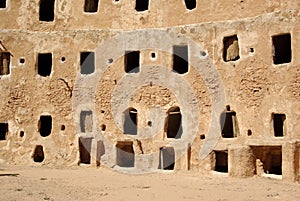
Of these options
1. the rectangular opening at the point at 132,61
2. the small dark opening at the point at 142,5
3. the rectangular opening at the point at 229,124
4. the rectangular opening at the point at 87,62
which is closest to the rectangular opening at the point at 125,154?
the rectangular opening at the point at 132,61

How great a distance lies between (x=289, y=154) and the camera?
18109 mm

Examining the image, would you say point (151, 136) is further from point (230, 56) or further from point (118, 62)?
point (230, 56)

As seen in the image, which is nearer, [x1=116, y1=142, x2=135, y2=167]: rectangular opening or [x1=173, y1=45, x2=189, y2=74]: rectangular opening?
[x1=116, y1=142, x2=135, y2=167]: rectangular opening

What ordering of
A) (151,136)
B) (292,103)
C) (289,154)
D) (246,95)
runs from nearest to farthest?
(289,154) → (292,103) → (246,95) → (151,136)

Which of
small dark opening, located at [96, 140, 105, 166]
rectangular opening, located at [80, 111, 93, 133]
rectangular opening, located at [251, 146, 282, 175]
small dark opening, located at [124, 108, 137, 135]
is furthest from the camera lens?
rectangular opening, located at [80, 111, 93, 133]

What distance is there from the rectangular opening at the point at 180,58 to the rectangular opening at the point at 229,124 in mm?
4050

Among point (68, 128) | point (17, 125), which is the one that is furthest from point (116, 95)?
point (17, 125)

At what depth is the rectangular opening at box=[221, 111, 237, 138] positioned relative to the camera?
22.5m

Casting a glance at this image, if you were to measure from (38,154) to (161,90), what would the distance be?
857cm

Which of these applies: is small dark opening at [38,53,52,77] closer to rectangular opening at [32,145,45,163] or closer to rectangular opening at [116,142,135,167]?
rectangular opening at [32,145,45,163]

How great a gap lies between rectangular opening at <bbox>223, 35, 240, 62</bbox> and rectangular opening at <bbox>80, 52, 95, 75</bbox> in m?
7.82

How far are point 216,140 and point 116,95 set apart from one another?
256 inches

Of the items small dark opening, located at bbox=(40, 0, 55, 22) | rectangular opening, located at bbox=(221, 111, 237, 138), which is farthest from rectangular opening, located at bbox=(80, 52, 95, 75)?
rectangular opening, located at bbox=(221, 111, 237, 138)

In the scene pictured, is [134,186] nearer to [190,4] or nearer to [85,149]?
[85,149]
